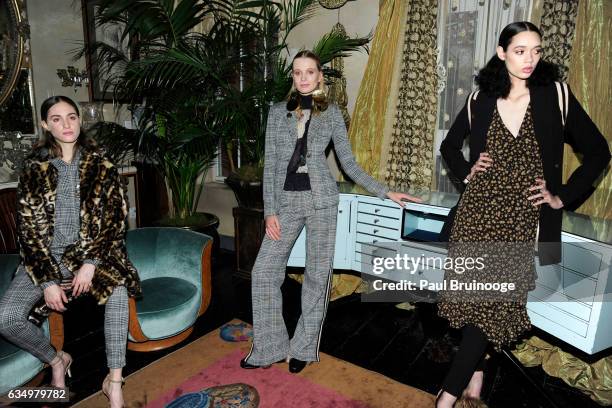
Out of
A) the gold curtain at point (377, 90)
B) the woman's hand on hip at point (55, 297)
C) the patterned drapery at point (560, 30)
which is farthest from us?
the gold curtain at point (377, 90)

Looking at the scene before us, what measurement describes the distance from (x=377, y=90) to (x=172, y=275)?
80.8 inches

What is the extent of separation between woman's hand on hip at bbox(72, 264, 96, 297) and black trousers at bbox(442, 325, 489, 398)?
172cm

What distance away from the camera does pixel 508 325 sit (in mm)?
1847

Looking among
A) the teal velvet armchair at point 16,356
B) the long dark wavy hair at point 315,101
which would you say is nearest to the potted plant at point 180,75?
the long dark wavy hair at point 315,101

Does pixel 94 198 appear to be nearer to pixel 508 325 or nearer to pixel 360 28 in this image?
pixel 508 325

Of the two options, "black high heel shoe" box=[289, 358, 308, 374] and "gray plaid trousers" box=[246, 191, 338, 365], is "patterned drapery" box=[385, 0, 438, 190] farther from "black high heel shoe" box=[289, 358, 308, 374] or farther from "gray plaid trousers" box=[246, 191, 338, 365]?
"black high heel shoe" box=[289, 358, 308, 374]

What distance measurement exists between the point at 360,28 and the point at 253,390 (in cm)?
290

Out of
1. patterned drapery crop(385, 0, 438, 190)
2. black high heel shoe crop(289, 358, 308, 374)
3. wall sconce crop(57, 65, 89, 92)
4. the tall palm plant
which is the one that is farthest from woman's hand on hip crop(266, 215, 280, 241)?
wall sconce crop(57, 65, 89, 92)

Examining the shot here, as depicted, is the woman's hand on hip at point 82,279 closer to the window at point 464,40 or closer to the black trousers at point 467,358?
the black trousers at point 467,358

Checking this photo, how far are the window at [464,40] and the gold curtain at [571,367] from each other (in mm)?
1262

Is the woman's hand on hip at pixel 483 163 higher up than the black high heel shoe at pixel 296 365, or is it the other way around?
the woman's hand on hip at pixel 483 163

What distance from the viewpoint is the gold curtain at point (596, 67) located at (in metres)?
2.59

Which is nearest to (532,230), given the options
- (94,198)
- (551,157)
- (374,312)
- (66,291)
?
(551,157)

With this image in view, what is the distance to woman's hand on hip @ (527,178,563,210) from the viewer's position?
1.75m
